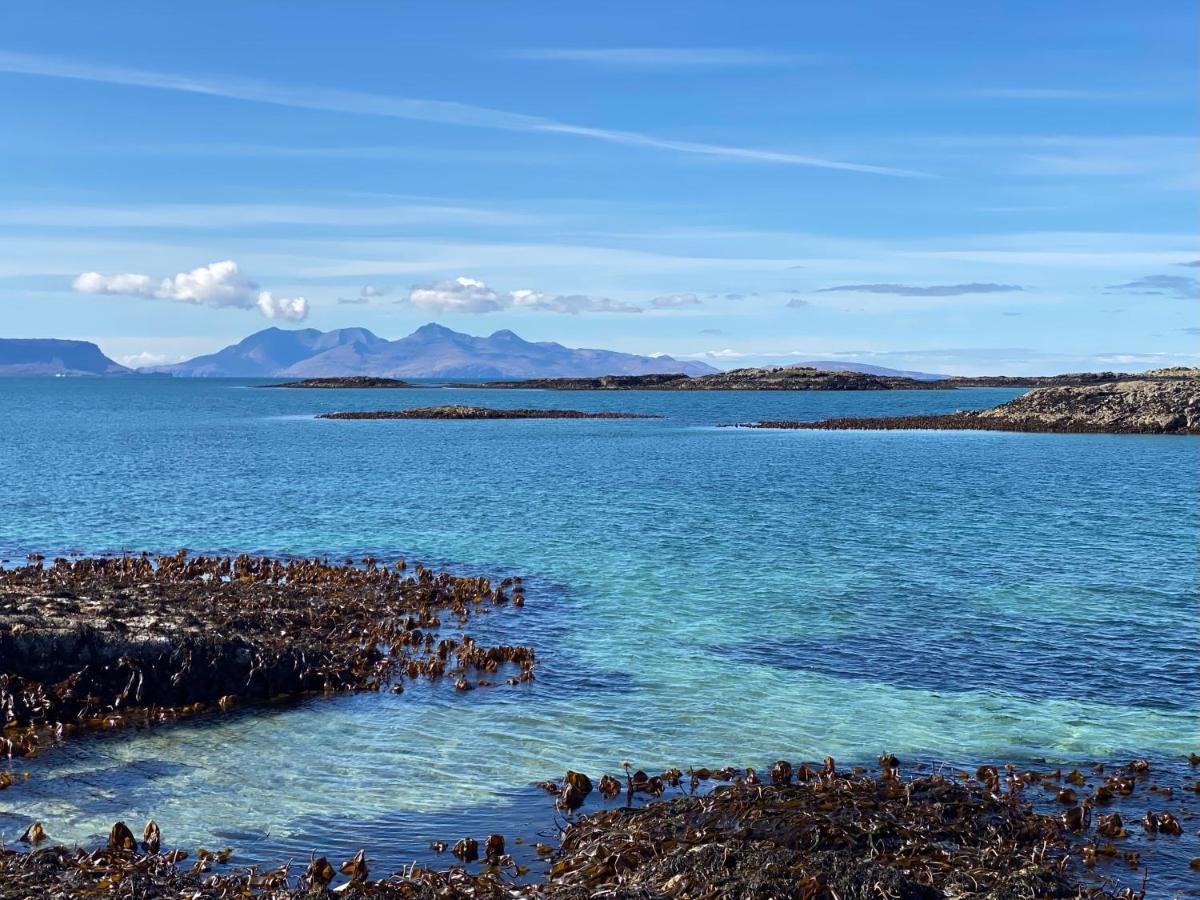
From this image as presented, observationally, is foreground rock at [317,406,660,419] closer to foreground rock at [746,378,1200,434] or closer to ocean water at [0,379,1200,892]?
foreground rock at [746,378,1200,434]

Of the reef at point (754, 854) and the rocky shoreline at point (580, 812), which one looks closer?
the reef at point (754, 854)

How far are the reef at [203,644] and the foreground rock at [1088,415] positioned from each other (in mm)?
109827

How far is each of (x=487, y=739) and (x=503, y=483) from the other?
168 ft

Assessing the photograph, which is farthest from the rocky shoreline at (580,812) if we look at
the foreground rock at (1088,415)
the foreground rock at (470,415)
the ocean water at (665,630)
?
the foreground rock at (470,415)

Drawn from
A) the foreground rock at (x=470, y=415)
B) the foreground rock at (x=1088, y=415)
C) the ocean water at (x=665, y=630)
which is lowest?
the ocean water at (x=665, y=630)

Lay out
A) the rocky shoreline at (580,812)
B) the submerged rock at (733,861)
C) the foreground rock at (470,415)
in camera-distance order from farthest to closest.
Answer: the foreground rock at (470,415), the rocky shoreline at (580,812), the submerged rock at (733,861)

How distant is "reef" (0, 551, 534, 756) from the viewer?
853 inches

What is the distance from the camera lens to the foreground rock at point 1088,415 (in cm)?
12056

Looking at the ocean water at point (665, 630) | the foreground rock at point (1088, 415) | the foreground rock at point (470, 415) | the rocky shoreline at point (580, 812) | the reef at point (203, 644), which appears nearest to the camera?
the rocky shoreline at point (580, 812)

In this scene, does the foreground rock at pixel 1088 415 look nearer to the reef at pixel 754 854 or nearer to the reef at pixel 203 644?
the reef at pixel 203 644

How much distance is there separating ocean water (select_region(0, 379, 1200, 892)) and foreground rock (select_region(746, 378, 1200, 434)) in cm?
4705

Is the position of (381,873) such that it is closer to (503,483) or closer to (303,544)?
(303,544)

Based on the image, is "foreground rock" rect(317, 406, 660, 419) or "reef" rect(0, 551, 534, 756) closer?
"reef" rect(0, 551, 534, 756)

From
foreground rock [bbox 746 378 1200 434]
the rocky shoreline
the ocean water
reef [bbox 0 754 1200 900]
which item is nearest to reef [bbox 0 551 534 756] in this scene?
the rocky shoreline
